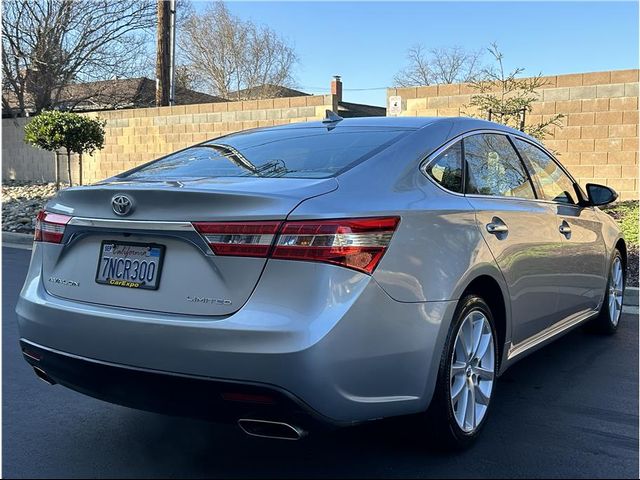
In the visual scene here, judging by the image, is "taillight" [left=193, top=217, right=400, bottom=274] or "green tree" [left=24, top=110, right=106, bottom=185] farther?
"green tree" [left=24, top=110, right=106, bottom=185]

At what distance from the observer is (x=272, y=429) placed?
248 cm

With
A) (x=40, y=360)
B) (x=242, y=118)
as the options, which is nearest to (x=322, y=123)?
(x=40, y=360)

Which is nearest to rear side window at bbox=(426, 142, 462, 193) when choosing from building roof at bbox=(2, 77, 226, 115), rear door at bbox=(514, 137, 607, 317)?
rear door at bbox=(514, 137, 607, 317)

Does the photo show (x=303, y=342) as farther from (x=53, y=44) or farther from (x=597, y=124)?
(x=53, y=44)

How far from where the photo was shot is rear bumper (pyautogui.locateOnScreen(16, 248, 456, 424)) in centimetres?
236

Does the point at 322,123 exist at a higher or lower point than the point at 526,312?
higher

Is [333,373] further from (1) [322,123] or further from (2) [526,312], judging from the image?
(1) [322,123]

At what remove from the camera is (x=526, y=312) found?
3605 millimetres

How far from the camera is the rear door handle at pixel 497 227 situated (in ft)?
10.6

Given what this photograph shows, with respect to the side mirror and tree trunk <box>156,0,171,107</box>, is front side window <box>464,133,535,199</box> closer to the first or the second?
the side mirror

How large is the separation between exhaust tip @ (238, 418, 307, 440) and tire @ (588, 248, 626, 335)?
347cm

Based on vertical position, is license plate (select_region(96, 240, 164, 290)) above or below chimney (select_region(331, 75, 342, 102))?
below

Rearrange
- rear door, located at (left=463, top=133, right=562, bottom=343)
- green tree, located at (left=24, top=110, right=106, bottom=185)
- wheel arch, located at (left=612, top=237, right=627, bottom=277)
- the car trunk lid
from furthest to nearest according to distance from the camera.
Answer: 1. green tree, located at (left=24, top=110, right=106, bottom=185)
2. wheel arch, located at (left=612, top=237, right=627, bottom=277)
3. rear door, located at (left=463, top=133, right=562, bottom=343)
4. the car trunk lid

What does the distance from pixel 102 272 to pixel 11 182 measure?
2093 centimetres
